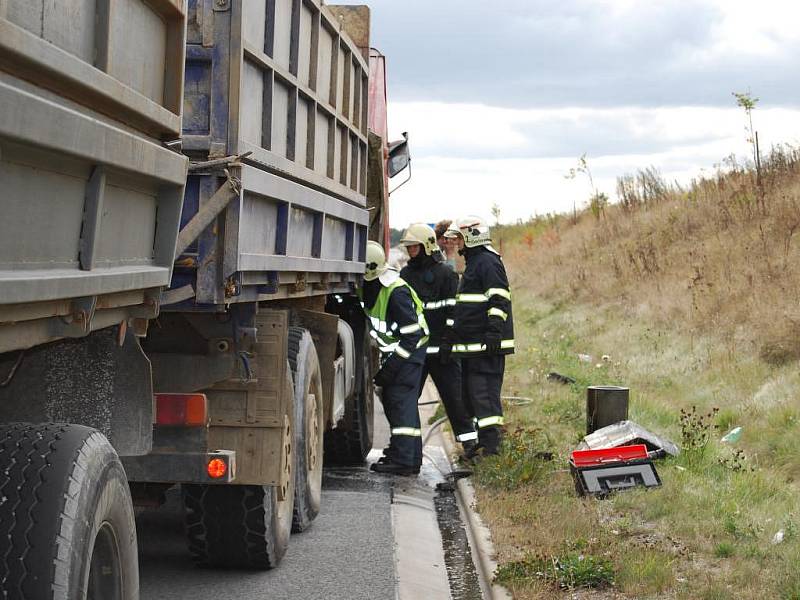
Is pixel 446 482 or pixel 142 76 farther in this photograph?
pixel 446 482

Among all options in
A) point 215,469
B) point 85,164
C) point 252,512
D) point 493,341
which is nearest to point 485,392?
point 493,341

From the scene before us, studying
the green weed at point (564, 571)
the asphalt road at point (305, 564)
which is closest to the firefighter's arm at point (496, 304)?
the asphalt road at point (305, 564)

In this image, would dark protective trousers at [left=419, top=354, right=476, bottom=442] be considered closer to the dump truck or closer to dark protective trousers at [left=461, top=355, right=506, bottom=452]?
dark protective trousers at [left=461, top=355, right=506, bottom=452]

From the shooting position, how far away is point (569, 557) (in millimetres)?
6477

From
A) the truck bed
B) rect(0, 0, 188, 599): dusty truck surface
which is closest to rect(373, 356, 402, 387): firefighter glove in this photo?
rect(0, 0, 188, 599): dusty truck surface

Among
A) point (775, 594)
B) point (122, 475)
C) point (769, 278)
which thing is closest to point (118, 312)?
point (122, 475)

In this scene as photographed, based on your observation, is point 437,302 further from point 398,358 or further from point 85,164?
point 85,164

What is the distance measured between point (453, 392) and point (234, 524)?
4751mm

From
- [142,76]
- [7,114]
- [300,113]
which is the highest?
[300,113]

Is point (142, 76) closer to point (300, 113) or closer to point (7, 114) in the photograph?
point (7, 114)

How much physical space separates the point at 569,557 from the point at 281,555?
4.92 feet

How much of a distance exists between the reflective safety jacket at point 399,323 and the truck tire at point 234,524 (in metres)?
3.26

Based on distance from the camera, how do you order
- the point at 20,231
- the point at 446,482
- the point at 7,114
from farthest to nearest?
the point at 446,482, the point at 20,231, the point at 7,114

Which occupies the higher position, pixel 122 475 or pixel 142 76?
pixel 142 76
